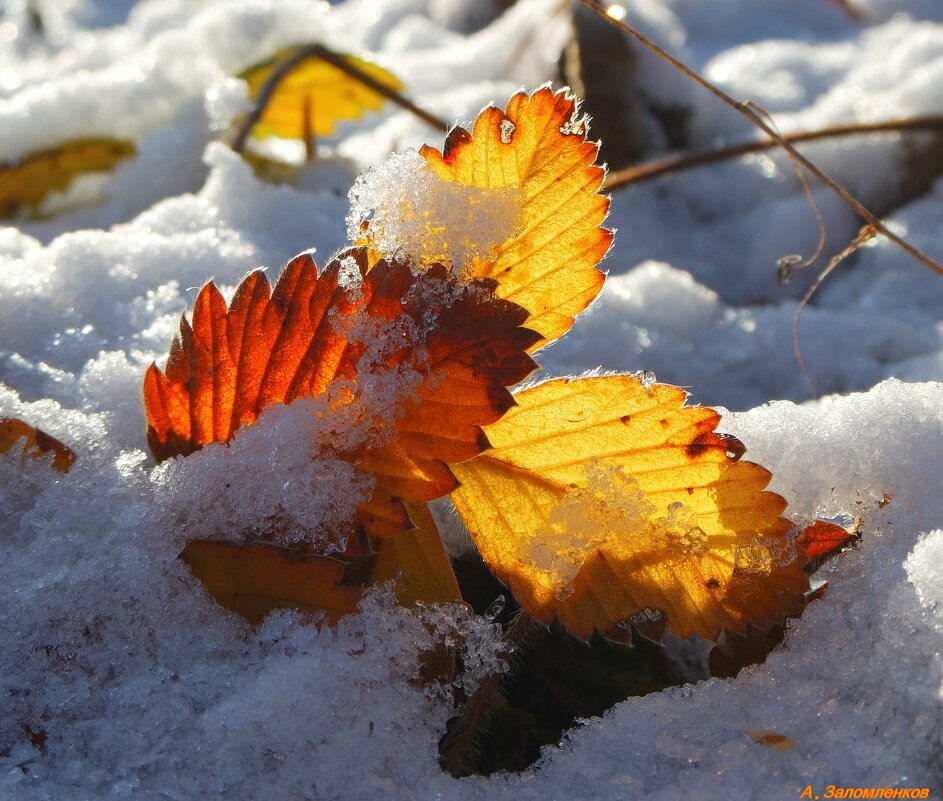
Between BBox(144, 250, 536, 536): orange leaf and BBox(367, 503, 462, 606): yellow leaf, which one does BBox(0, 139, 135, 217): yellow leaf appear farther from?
BBox(367, 503, 462, 606): yellow leaf

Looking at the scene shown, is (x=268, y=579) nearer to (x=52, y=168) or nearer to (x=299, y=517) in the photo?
(x=299, y=517)

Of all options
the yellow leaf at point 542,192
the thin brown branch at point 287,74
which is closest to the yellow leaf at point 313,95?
the thin brown branch at point 287,74

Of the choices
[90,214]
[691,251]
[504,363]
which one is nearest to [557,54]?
[691,251]

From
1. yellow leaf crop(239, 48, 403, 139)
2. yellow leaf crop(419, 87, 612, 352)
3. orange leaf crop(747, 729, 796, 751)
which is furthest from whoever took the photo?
yellow leaf crop(239, 48, 403, 139)

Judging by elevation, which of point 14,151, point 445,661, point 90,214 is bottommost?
point 445,661

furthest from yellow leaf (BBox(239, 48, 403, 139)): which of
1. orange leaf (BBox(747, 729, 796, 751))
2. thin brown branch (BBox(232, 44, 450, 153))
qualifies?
orange leaf (BBox(747, 729, 796, 751))

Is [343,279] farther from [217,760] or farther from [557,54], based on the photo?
[557,54]

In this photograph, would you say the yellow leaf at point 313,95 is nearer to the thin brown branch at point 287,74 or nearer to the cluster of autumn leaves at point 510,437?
the thin brown branch at point 287,74
